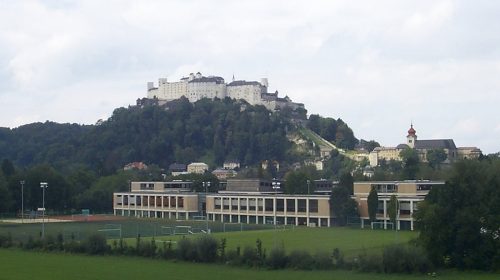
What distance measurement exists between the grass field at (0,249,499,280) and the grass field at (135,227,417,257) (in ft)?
26.7

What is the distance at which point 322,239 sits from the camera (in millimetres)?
58156

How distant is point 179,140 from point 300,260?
15321 cm

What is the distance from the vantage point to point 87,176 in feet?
374

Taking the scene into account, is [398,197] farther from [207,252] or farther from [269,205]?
[207,252]

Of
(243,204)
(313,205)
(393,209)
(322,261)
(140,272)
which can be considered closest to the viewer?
(140,272)

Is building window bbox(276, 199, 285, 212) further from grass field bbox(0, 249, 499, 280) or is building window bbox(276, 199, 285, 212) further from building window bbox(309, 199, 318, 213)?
grass field bbox(0, 249, 499, 280)

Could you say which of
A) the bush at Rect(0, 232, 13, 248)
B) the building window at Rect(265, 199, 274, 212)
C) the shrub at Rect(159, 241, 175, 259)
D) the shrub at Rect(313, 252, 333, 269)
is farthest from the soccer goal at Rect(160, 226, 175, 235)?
the shrub at Rect(313, 252, 333, 269)

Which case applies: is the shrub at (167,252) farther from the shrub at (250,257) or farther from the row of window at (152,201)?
the row of window at (152,201)

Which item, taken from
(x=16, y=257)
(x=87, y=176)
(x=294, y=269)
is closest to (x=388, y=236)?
(x=294, y=269)

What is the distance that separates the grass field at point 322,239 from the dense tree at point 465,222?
6.36 m

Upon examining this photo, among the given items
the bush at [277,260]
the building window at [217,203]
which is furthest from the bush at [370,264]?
the building window at [217,203]

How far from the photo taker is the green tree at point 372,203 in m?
Result: 75.6

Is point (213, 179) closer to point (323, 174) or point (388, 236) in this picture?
point (323, 174)

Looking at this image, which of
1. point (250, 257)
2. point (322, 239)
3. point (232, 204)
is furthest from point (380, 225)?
point (250, 257)
